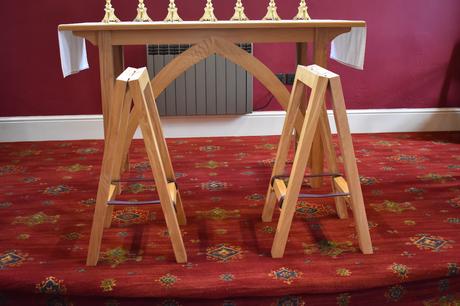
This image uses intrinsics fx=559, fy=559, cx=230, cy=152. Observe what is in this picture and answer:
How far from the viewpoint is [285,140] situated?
2.47m

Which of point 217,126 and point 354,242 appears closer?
point 354,242

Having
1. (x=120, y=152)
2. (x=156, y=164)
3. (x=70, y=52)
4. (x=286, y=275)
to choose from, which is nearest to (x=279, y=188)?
(x=286, y=275)

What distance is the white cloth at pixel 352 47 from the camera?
2.93 meters

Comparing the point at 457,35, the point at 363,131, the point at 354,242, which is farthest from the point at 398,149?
the point at 354,242

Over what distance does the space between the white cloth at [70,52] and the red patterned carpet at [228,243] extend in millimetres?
662

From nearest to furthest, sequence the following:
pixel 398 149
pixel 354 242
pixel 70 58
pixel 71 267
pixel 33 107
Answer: pixel 71 267 → pixel 354 242 → pixel 70 58 → pixel 398 149 → pixel 33 107

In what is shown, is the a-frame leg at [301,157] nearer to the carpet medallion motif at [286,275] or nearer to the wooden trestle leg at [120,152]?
the carpet medallion motif at [286,275]

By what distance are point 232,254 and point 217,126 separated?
223 cm

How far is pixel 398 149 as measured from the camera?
394 cm

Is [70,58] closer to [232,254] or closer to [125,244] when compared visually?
[125,244]

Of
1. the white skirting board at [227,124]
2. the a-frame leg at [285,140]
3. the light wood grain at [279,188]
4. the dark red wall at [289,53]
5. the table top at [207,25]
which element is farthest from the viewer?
the white skirting board at [227,124]

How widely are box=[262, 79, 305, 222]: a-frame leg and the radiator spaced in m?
1.74

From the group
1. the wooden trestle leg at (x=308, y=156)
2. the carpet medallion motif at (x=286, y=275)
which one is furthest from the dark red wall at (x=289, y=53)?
the carpet medallion motif at (x=286, y=275)

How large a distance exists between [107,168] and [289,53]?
2548 mm
